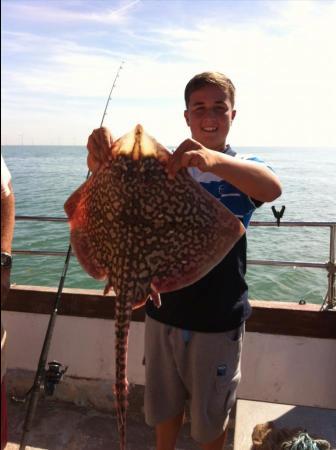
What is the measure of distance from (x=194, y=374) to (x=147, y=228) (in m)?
0.98

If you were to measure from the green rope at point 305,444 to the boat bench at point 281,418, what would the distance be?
158 mm

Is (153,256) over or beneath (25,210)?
over

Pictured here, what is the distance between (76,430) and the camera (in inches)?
146

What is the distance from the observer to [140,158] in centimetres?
180

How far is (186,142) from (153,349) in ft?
4.09

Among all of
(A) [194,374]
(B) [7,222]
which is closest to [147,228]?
(B) [7,222]

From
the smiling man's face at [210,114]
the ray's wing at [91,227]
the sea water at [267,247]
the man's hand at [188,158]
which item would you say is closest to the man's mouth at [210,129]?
the smiling man's face at [210,114]

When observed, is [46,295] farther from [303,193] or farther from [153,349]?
[303,193]

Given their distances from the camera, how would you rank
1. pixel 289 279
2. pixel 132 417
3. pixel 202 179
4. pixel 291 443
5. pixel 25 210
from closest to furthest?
pixel 202 179 < pixel 291 443 < pixel 132 417 < pixel 289 279 < pixel 25 210

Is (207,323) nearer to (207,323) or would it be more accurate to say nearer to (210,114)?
(207,323)

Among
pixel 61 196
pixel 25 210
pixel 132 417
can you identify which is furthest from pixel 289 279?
pixel 61 196

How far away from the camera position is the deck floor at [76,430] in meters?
3.53

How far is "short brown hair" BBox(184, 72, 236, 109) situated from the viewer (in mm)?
2328

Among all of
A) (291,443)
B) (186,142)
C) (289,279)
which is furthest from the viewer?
(289,279)
